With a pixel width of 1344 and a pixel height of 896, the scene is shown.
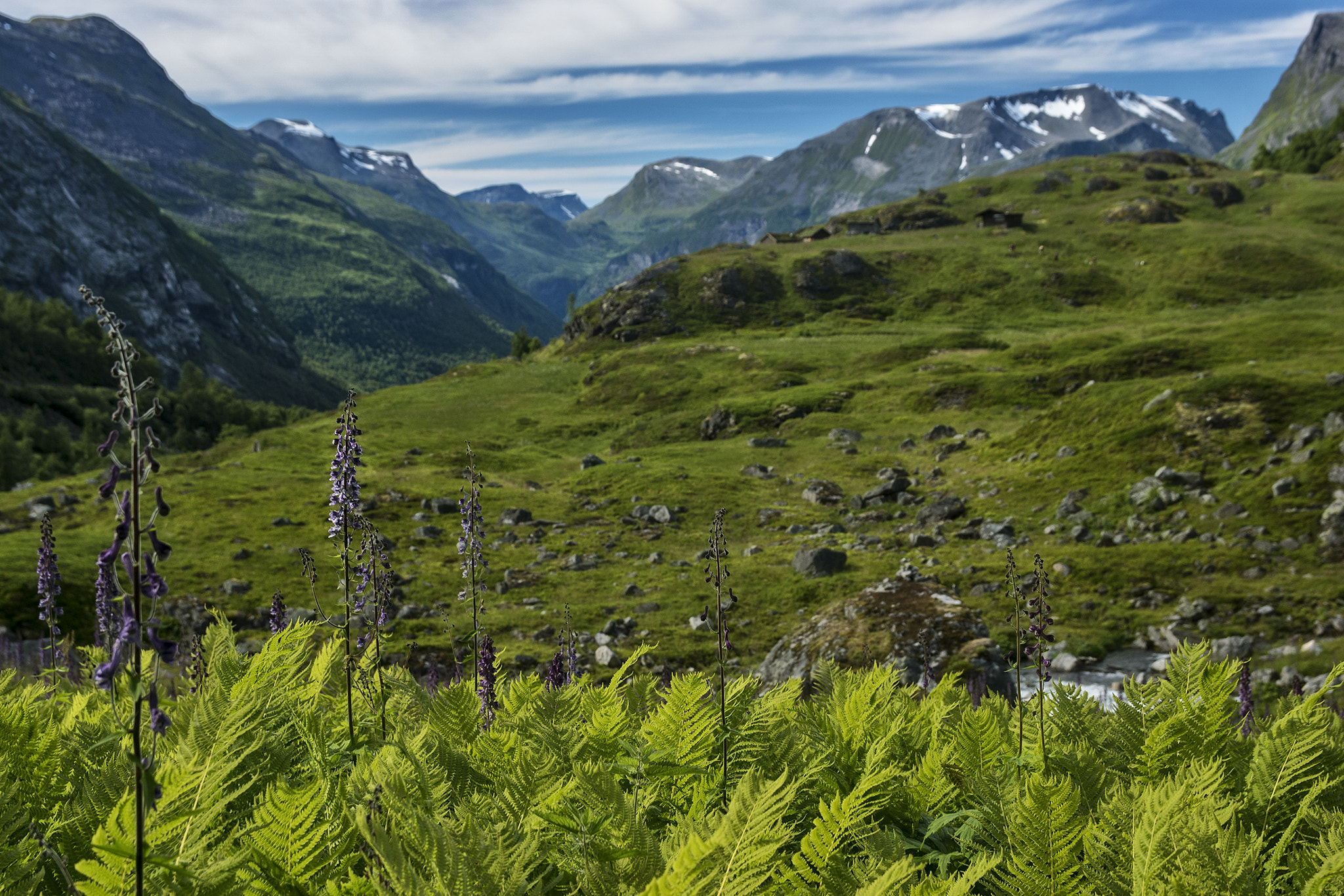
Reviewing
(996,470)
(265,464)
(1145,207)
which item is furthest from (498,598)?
(1145,207)

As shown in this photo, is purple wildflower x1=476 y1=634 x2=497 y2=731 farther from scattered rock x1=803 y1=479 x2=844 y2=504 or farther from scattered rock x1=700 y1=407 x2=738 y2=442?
scattered rock x1=700 y1=407 x2=738 y2=442

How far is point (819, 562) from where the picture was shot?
34094 mm

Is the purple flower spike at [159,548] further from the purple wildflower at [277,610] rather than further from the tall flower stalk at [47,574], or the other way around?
the tall flower stalk at [47,574]

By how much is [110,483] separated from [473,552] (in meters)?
4.93

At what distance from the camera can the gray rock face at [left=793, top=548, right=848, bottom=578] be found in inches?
1334

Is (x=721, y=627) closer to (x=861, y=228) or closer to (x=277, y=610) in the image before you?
(x=277, y=610)

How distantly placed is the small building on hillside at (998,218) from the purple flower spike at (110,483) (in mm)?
191227

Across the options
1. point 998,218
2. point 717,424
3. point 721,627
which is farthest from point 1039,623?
point 998,218

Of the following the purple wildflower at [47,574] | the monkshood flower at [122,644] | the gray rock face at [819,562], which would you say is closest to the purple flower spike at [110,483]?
the monkshood flower at [122,644]

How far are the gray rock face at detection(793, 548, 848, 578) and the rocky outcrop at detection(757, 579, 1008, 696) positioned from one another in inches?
409

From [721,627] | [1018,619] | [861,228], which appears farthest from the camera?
[861,228]

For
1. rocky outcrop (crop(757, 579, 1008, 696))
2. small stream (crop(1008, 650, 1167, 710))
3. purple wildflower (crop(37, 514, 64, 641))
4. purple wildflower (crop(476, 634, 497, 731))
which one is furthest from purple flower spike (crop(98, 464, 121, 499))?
small stream (crop(1008, 650, 1167, 710))

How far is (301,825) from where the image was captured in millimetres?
2598

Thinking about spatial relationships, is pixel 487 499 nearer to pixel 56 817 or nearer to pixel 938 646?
pixel 938 646
